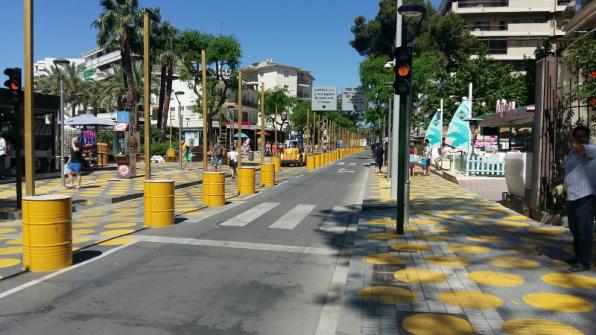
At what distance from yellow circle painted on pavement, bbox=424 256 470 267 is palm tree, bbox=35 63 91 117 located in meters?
61.7

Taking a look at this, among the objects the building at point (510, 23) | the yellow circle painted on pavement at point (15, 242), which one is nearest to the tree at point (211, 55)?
the yellow circle painted on pavement at point (15, 242)

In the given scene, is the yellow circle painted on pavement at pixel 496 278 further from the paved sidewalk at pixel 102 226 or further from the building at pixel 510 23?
the building at pixel 510 23

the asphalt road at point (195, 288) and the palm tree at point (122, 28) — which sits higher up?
the palm tree at point (122, 28)

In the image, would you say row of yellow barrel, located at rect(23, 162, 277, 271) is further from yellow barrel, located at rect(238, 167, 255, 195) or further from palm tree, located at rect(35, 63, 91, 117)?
palm tree, located at rect(35, 63, 91, 117)

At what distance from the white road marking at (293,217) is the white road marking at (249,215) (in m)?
0.59

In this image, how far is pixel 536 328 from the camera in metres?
4.28

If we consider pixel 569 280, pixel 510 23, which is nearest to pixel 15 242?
pixel 569 280

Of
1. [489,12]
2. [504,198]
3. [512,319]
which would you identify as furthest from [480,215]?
[489,12]

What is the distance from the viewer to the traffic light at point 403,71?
838cm

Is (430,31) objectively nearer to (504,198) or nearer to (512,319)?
(504,198)

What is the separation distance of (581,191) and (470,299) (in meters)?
2.05

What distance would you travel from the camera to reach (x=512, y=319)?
4.49m

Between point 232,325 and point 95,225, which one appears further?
point 95,225

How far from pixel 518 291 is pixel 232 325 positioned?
2.99m
